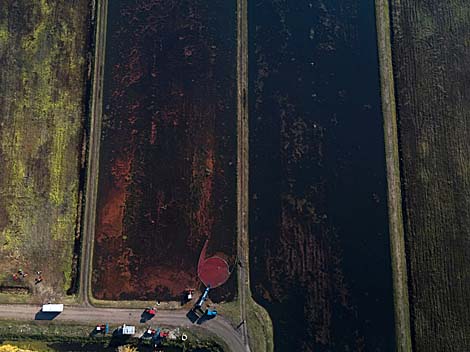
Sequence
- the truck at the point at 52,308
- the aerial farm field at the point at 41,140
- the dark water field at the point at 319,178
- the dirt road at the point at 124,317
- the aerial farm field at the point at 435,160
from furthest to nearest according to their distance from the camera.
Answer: the aerial farm field at the point at 41,140 < the truck at the point at 52,308 < the dark water field at the point at 319,178 < the dirt road at the point at 124,317 < the aerial farm field at the point at 435,160

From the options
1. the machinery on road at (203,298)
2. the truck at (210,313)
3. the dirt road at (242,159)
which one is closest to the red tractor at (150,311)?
the machinery on road at (203,298)

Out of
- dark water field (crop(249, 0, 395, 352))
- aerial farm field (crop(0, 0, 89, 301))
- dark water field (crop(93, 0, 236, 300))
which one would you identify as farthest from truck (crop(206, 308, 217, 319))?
aerial farm field (crop(0, 0, 89, 301))

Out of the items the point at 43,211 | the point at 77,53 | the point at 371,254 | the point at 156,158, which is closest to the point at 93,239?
the point at 43,211

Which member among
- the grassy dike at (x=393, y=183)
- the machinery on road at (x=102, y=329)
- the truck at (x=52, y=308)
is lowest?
the machinery on road at (x=102, y=329)

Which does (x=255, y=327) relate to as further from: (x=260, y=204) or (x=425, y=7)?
(x=425, y=7)

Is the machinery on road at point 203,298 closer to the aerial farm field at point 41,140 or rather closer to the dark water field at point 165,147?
the dark water field at point 165,147

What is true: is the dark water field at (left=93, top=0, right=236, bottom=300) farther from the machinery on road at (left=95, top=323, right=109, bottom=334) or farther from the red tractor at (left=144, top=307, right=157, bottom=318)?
the machinery on road at (left=95, top=323, right=109, bottom=334)
